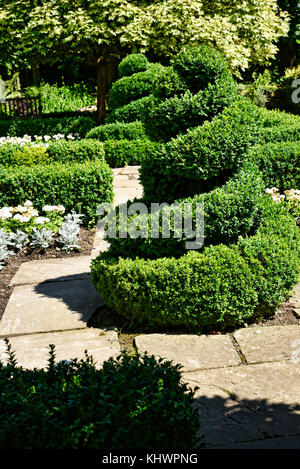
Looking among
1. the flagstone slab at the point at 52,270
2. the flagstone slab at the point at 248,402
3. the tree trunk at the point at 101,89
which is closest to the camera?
the flagstone slab at the point at 248,402

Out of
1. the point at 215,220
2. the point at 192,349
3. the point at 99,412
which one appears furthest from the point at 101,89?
the point at 99,412

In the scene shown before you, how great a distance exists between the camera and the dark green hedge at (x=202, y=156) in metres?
4.71

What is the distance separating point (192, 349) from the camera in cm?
420

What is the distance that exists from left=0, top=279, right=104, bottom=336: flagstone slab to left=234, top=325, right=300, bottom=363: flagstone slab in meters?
1.48

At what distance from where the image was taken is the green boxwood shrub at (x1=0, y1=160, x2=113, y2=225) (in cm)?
744

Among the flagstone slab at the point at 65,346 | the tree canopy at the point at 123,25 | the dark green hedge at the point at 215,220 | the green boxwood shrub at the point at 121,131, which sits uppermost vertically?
the tree canopy at the point at 123,25

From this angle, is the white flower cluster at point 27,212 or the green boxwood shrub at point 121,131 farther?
the green boxwood shrub at point 121,131

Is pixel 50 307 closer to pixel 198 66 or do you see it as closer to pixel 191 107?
pixel 191 107

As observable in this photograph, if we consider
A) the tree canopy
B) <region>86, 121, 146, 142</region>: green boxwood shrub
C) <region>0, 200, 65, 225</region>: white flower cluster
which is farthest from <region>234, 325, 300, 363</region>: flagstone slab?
the tree canopy

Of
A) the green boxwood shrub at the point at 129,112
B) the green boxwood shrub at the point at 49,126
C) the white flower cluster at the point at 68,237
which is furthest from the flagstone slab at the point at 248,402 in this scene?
the green boxwood shrub at the point at 49,126

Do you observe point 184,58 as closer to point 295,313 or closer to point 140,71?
point 295,313

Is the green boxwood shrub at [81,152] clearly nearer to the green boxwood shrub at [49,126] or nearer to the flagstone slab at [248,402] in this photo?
the green boxwood shrub at [49,126]

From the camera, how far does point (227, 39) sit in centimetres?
1277

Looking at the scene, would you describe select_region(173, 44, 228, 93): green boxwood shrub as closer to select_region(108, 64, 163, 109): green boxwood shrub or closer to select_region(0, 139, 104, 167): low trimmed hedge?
select_region(0, 139, 104, 167): low trimmed hedge
